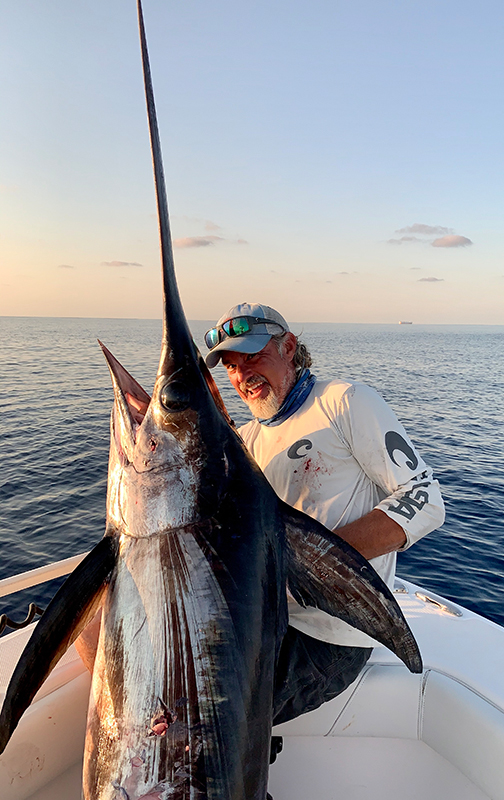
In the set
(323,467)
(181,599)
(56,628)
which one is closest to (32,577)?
(56,628)

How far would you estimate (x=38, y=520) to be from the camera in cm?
953

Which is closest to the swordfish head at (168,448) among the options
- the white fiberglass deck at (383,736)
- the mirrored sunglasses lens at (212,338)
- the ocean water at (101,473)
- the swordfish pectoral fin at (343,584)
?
the swordfish pectoral fin at (343,584)

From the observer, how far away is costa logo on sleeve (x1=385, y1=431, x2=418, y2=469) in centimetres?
212

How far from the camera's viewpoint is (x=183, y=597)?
4.92 ft

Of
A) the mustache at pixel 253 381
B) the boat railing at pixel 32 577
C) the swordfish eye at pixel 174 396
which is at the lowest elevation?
the boat railing at pixel 32 577

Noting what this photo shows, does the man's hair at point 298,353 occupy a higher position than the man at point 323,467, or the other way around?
the man's hair at point 298,353

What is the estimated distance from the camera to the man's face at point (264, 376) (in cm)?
257

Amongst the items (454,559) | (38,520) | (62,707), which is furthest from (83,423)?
(62,707)

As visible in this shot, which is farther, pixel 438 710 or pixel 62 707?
pixel 438 710

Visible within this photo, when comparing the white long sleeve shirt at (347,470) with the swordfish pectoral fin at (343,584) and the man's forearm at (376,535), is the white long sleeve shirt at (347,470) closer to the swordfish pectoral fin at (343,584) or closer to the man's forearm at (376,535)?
the man's forearm at (376,535)

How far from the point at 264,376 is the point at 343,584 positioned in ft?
3.83

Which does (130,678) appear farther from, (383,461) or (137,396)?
(383,461)

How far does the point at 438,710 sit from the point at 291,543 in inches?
62.0

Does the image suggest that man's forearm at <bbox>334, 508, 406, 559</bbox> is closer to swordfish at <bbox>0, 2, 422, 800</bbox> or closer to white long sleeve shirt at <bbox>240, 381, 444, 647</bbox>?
white long sleeve shirt at <bbox>240, 381, 444, 647</bbox>
